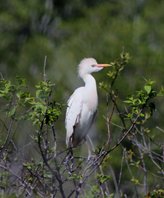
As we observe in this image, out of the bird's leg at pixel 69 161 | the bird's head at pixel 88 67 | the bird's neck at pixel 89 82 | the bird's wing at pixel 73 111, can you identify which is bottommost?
the bird's leg at pixel 69 161

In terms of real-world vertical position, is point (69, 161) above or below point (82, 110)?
below

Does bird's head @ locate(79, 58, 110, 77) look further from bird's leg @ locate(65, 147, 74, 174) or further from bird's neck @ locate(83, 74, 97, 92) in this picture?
bird's leg @ locate(65, 147, 74, 174)

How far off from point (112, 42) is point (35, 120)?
12.2 metres

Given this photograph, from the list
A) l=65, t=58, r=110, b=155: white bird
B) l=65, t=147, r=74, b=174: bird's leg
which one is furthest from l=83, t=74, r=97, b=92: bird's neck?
l=65, t=147, r=74, b=174: bird's leg

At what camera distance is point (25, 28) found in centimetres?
1808

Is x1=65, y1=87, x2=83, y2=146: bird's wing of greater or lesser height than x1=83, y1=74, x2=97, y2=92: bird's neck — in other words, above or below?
below

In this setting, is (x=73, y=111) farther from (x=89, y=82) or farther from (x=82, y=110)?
(x=89, y=82)

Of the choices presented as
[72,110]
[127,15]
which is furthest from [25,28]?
[72,110]

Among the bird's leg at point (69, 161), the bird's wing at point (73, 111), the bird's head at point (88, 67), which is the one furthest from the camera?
the bird's head at point (88, 67)

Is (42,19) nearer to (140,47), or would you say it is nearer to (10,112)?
(140,47)

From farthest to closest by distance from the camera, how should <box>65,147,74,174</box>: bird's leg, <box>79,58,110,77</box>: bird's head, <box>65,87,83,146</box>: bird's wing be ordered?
<box>79,58,110,77</box>: bird's head
<box>65,87,83,146</box>: bird's wing
<box>65,147,74,174</box>: bird's leg

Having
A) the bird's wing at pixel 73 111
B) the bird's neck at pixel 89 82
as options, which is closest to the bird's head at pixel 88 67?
the bird's neck at pixel 89 82

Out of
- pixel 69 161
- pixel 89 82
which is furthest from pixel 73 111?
pixel 69 161

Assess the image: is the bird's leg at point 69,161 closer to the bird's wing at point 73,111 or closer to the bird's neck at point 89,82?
the bird's wing at point 73,111
